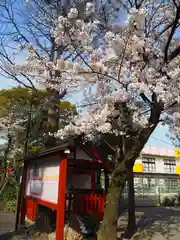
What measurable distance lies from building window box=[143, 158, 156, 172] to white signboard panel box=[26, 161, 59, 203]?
21.8 metres

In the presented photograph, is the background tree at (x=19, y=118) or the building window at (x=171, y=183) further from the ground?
the background tree at (x=19, y=118)

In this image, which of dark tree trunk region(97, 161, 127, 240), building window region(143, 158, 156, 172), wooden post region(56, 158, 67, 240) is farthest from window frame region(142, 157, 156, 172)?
wooden post region(56, 158, 67, 240)

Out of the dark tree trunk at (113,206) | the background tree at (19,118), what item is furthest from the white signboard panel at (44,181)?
the background tree at (19,118)

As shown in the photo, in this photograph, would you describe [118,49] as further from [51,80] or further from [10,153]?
[10,153]

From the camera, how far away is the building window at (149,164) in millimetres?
29906

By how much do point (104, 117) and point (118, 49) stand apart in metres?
1.82

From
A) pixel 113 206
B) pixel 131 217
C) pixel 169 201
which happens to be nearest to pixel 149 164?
pixel 169 201

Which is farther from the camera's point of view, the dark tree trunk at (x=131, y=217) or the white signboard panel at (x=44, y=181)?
the dark tree trunk at (x=131, y=217)

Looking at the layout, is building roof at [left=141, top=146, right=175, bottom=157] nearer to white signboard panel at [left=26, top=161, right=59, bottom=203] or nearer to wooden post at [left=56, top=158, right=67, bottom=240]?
white signboard panel at [left=26, top=161, right=59, bottom=203]

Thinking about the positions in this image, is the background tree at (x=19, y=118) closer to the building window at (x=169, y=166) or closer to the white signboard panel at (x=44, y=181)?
the white signboard panel at (x=44, y=181)

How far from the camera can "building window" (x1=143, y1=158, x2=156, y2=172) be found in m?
29.9

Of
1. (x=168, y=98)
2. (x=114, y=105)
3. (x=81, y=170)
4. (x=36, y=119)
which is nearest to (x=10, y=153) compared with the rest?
(x=36, y=119)

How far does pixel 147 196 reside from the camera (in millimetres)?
20938

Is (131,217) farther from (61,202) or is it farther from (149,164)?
(149,164)
